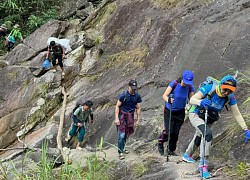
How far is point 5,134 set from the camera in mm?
14234

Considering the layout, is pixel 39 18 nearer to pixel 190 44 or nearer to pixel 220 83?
pixel 190 44

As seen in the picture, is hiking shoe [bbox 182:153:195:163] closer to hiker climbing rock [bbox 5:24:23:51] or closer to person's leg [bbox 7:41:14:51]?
hiker climbing rock [bbox 5:24:23:51]

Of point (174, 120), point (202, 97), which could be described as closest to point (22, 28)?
point (174, 120)

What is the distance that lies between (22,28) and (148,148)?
45.0 ft

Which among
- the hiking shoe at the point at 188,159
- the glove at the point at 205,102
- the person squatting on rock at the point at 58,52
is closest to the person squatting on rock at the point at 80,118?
the hiking shoe at the point at 188,159

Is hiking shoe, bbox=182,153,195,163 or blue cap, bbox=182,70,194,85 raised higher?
blue cap, bbox=182,70,194,85

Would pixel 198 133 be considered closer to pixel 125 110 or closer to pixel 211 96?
pixel 211 96

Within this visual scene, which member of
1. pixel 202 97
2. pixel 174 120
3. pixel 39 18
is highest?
pixel 39 18

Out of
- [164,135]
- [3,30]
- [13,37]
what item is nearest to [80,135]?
[164,135]

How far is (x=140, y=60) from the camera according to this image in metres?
12.7

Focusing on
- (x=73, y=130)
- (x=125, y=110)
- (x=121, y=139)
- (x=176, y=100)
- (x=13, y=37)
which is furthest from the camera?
(x=13, y=37)

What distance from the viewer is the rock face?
998 centimetres

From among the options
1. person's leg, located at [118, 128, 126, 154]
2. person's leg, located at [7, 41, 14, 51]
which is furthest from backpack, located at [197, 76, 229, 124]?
person's leg, located at [7, 41, 14, 51]

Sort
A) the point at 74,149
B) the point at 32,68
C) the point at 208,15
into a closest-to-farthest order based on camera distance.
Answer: the point at 74,149, the point at 208,15, the point at 32,68
